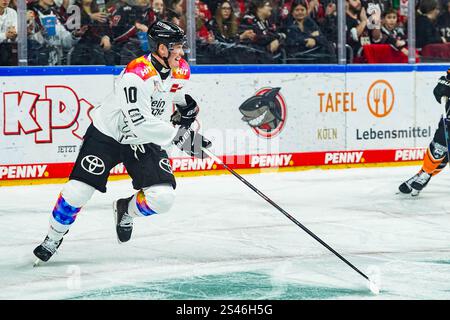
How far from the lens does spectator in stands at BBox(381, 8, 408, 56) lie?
36.1 ft

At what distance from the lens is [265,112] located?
33.6 feet

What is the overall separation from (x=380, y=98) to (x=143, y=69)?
5.72m

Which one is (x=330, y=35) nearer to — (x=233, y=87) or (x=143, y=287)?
(x=233, y=87)

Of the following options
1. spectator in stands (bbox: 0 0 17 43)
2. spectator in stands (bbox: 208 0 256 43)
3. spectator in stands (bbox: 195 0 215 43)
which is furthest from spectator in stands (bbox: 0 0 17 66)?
spectator in stands (bbox: 208 0 256 43)

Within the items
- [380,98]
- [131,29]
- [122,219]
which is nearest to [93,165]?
[122,219]

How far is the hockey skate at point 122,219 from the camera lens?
5965 millimetres

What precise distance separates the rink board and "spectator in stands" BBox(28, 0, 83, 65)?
131 millimetres

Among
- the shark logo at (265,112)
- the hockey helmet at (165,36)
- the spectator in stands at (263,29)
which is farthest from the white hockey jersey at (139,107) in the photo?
the spectator in stands at (263,29)

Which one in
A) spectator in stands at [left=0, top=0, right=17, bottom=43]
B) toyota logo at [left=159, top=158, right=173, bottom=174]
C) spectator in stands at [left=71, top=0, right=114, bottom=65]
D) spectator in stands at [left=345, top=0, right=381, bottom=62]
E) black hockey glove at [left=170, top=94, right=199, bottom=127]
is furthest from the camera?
spectator in stands at [left=345, top=0, right=381, bottom=62]

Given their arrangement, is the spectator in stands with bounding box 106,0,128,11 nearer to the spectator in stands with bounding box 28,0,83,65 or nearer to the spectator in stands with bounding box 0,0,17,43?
the spectator in stands with bounding box 28,0,83,65

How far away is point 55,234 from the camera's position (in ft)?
18.7

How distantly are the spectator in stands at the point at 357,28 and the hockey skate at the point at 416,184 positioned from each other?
2413mm

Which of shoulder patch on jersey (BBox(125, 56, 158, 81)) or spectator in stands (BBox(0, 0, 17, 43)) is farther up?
spectator in stands (BBox(0, 0, 17, 43))

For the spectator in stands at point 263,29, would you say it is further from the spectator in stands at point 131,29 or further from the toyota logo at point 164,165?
the toyota logo at point 164,165
